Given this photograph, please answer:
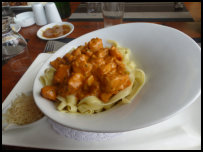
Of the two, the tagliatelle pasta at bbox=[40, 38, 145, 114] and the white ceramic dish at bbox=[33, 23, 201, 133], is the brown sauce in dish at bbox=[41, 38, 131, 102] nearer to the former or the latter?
the tagliatelle pasta at bbox=[40, 38, 145, 114]

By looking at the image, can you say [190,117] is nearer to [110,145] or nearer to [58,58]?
[110,145]

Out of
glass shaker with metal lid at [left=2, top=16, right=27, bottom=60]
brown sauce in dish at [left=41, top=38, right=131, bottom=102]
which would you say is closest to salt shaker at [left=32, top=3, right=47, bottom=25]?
glass shaker with metal lid at [left=2, top=16, right=27, bottom=60]

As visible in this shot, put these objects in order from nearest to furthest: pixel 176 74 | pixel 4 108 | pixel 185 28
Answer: pixel 176 74 → pixel 4 108 → pixel 185 28

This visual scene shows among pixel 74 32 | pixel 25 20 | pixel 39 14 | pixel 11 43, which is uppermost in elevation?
pixel 39 14

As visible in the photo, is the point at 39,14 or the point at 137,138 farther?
the point at 39,14

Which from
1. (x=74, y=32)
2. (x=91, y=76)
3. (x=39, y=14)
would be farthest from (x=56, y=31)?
(x=91, y=76)

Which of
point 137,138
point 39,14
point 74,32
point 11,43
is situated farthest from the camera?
point 39,14

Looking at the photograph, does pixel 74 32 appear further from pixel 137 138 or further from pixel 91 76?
pixel 137 138

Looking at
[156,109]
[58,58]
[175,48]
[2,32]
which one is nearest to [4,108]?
[58,58]
